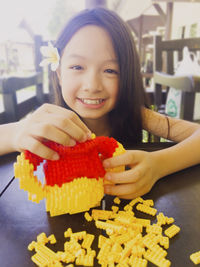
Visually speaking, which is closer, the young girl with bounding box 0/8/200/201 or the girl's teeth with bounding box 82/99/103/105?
the young girl with bounding box 0/8/200/201

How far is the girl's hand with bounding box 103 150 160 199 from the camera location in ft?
1.37

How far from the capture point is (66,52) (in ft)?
2.29

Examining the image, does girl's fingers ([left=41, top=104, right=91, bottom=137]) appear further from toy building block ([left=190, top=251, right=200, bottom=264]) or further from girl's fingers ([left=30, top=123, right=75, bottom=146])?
toy building block ([left=190, top=251, right=200, bottom=264])

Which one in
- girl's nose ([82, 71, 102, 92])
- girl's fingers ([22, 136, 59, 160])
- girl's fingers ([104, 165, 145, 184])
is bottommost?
girl's fingers ([104, 165, 145, 184])

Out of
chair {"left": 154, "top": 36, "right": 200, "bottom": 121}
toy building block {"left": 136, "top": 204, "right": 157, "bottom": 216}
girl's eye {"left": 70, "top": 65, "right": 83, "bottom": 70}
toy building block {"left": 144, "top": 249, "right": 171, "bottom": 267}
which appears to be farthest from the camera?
chair {"left": 154, "top": 36, "right": 200, "bottom": 121}

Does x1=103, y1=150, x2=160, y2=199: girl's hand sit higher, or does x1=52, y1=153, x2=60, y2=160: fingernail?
x1=52, y1=153, x2=60, y2=160: fingernail

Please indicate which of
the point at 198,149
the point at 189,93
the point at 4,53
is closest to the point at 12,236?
the point at 198,149

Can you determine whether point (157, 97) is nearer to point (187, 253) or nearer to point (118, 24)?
point (118, 24)

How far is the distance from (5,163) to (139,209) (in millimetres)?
375

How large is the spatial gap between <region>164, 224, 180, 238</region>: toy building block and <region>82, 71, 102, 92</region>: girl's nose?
413mm

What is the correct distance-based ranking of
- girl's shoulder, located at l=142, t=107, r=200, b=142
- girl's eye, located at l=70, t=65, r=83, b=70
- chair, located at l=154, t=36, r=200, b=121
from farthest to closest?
chair, located at l=154, t=36, r=200, b=121 < girl's shoulder, located at l=142, t=107, r=200, b=142 < girl's eye, located at l=70, t=65, r=83, b=70

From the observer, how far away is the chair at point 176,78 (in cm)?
114

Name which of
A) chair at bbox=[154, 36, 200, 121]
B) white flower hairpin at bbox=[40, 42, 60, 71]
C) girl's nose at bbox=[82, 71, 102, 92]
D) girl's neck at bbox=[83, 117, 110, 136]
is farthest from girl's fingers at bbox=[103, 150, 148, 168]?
chair at bbox=[154, 36, 200, 121]

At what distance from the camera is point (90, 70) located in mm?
636
